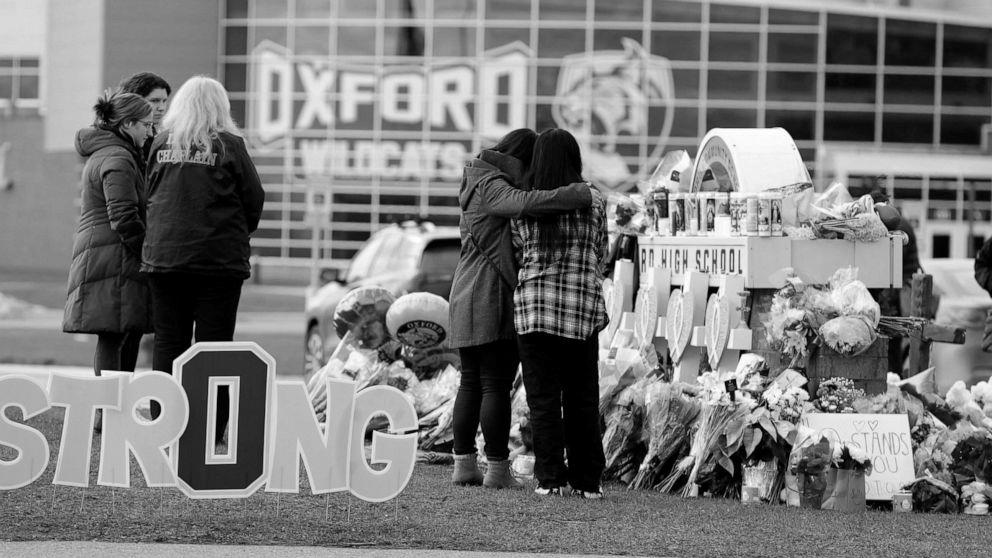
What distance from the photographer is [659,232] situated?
8.93m

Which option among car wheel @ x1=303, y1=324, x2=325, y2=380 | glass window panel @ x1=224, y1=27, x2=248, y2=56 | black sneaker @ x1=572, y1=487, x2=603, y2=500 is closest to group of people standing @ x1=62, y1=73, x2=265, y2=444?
black sneaker @ x1=572, y1=487, x2=603, y2=500

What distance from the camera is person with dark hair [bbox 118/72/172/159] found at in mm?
8188

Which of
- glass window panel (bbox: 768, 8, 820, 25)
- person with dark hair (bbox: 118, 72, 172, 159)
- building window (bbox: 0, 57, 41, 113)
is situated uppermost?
glass window panel (bbox: 768, 8, 820, 25)

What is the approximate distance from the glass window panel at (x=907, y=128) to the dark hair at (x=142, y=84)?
123 feet

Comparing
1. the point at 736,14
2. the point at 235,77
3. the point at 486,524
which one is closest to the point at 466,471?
the point at 486,524

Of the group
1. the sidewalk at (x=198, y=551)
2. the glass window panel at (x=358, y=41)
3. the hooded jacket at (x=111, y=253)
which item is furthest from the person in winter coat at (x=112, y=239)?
the glass window panel at (x=358, y=41)

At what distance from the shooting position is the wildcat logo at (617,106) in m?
43.7

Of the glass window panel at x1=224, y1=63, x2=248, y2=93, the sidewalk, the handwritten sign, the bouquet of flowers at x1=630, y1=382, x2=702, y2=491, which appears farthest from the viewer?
the glass window panel at x1=224, y1=63, x2=248, y2=93

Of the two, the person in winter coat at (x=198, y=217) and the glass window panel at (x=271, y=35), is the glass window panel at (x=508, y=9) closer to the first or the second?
the glass window panel at (x=271, y=35)

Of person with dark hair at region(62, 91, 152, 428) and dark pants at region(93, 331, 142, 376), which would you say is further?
dark pants at region(93, 331, 142, 376)

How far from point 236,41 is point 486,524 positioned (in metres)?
42.1

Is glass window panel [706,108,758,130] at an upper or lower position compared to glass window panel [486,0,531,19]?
lower

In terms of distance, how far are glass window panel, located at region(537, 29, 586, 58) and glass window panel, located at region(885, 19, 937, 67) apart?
28.5 ft

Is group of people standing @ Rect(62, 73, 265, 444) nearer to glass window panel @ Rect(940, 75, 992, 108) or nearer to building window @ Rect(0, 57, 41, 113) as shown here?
glass window panel @ Rect(940, 75, 992, 108)
